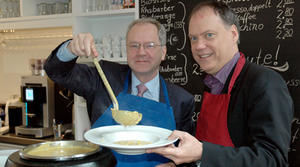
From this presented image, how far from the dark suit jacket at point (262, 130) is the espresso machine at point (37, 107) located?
2.35 m

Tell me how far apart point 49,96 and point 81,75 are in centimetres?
154

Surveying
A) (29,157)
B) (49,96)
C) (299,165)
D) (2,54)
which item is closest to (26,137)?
(49,96)

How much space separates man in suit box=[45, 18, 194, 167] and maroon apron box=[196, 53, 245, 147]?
0.20m

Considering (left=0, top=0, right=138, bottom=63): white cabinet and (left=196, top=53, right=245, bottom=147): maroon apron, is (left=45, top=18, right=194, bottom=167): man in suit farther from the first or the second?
(left=0, top=0, right=138, bottom=63): white cabinet

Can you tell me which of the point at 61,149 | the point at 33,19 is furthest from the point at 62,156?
the point at 33,19

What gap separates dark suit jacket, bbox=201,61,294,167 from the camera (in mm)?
1076

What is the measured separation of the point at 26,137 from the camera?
10.2 feet

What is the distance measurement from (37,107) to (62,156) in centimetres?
237

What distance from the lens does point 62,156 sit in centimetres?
97

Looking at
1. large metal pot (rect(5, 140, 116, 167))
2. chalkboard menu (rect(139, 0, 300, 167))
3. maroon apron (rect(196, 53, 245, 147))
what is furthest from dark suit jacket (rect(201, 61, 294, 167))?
chalkboard menu (rect(139, 0, 300, 167))

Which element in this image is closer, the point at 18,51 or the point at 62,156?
the point at 62,156

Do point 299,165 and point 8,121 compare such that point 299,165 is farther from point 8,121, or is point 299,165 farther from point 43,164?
point 8,121

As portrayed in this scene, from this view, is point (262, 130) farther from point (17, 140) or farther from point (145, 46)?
point (17, 140)

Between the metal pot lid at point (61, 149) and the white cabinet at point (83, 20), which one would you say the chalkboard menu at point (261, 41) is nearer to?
the white cabinet at point (83, 20)
